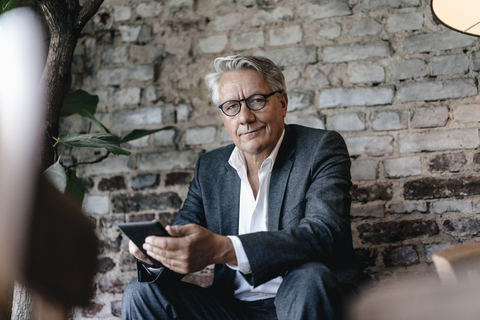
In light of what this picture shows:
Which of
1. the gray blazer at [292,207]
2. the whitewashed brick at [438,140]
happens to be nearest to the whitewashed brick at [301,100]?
the gray blazer at [292,207]

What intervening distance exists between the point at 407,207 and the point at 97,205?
5.66ft

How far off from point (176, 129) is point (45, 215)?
2.97 ft

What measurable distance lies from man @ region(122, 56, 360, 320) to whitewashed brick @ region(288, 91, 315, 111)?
1.35ft

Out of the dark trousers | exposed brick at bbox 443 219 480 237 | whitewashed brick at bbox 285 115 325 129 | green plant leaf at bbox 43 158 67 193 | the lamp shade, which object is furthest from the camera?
whitewashed brick at bbox 285 115 325 129

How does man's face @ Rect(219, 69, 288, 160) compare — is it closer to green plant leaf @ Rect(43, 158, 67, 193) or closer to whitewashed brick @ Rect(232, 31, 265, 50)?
whitewashed brick @ Rect(232, 31, 265, 50)

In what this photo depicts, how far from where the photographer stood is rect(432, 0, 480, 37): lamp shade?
1264 millimetres

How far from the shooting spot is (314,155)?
1476 mm

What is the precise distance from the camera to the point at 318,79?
2066 mm

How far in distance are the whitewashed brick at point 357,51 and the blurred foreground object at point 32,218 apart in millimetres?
1458

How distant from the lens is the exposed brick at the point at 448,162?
6.17ft

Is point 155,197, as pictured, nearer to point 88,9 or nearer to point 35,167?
point 35,167

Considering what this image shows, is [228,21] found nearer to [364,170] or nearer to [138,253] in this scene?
[364,170]

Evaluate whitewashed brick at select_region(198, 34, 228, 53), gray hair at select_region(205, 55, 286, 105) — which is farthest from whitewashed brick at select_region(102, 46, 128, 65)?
gray hair at select_region(205, 55, 286, 105)

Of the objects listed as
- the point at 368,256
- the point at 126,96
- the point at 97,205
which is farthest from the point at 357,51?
the point at 97,205
